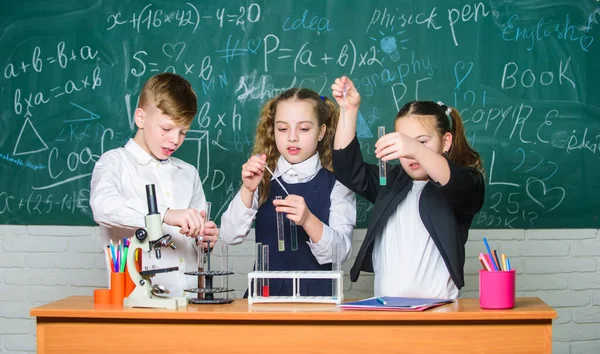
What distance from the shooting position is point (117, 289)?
2.10 meters

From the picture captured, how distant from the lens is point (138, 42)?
3.58 metres

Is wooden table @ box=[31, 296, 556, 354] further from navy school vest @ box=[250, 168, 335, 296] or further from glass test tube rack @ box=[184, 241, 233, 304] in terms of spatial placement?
navy school vest @ box=[250, 168, 335, 296]

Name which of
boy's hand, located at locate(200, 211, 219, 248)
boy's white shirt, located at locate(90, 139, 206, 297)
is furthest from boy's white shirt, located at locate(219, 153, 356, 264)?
boy's hand, located at locate(200, 211, 219, 248)

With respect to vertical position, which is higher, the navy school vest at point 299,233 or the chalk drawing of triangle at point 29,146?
the chalk drawing of triangle at point 29,146

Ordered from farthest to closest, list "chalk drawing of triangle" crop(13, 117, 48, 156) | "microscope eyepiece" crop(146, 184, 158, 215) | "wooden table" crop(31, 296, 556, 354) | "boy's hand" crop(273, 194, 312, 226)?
"chalk drawing of triangle" crop(13, 117, 48, 156)
"boy's hand" crop(273, 194, 312, 226)
"microscope eyepiece" crop(146, 184, 158, 215)
"wooden table" crop(31, 296, 556, 354)

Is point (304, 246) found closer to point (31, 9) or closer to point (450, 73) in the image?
point (450, 73)

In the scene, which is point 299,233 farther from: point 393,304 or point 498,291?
point 498,291

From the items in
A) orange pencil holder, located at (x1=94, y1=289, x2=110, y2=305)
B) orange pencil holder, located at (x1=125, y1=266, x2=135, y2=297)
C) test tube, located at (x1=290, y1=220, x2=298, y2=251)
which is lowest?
orange pencil holder, located at (x1=94, y1=289, x2=110, y2=305)

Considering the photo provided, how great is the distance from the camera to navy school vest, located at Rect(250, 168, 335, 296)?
98.4 inches

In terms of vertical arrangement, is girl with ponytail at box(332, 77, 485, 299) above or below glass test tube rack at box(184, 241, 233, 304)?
above

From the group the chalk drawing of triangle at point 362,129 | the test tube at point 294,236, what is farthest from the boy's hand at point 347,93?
the chalk drawing of triangle at point 362,129

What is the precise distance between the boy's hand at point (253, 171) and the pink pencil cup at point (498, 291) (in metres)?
0.81

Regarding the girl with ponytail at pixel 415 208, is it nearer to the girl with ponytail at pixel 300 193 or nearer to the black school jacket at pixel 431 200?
the black school jacket at pixel 431 200

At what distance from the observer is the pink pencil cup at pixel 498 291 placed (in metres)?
1.92
